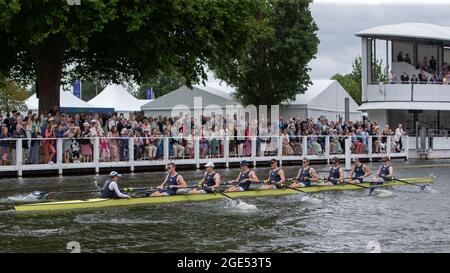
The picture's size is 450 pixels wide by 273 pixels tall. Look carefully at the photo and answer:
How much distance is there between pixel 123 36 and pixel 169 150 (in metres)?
6.04

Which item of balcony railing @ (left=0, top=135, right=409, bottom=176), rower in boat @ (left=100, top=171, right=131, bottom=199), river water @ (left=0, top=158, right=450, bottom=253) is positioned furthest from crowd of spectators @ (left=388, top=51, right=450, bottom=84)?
rower in boat @ (left=100, top=171, right=131, bottom=199)

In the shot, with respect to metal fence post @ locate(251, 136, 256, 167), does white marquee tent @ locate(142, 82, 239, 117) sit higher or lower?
higher

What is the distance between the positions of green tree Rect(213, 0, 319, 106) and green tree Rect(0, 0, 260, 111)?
17626 mm

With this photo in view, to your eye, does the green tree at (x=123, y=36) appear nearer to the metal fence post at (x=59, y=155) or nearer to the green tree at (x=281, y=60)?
the metal fence post at (x=59, y=155)

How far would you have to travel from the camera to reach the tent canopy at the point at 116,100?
158ft

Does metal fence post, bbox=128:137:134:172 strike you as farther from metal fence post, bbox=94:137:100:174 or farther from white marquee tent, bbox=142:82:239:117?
white marquee tent, bbox=142:82:239:117

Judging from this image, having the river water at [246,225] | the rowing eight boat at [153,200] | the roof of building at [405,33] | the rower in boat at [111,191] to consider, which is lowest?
the river water at [246,225]

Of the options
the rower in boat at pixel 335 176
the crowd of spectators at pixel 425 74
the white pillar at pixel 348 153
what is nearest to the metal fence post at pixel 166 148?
the rower in boat at pixel 335 176

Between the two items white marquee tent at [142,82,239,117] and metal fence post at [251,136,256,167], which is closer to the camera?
metal fence post at [251,136,256,167]

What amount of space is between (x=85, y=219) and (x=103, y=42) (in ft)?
58.2

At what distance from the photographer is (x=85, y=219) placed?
59.7 feet

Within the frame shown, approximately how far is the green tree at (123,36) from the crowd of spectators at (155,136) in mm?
3255

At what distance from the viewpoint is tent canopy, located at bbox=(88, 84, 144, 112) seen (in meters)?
48.2

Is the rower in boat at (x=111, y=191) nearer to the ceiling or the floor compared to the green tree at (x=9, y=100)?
nearer to the floor
